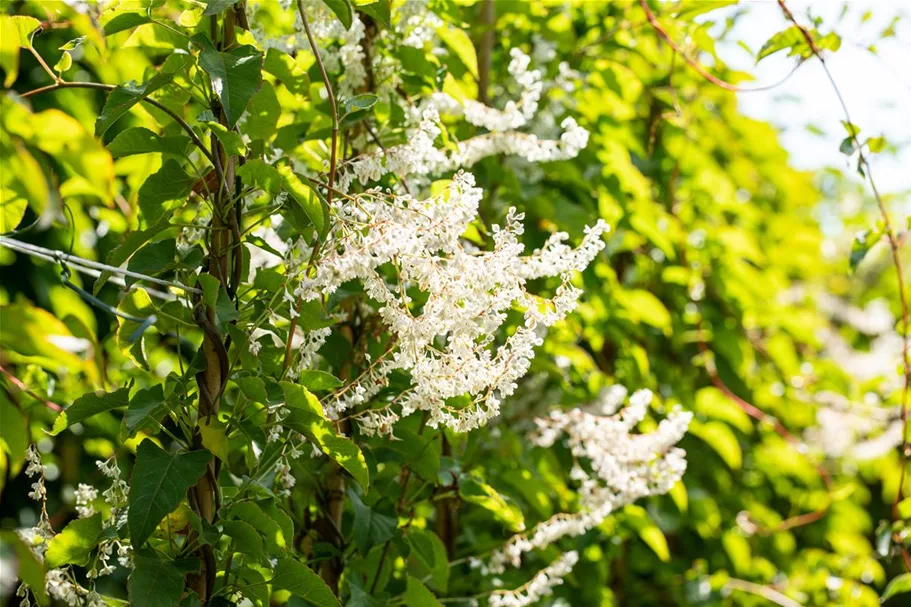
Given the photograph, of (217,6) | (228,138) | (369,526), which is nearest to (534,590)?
(369,526)

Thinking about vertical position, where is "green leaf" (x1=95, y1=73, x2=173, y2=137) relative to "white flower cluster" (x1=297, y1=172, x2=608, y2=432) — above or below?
above

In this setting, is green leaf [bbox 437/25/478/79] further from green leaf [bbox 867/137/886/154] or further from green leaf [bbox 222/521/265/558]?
green leaf [bbox 222/521/265/558]

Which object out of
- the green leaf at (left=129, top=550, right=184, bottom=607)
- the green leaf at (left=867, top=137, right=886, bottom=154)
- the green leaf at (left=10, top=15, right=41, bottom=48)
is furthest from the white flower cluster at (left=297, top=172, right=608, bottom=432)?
the green leaf at (left=867, top=137, right=886, bottom=154)

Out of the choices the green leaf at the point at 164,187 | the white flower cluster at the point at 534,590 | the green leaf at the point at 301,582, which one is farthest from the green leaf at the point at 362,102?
the white flower cluster at the point at 534,590

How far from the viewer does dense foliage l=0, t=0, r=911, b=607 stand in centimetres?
107

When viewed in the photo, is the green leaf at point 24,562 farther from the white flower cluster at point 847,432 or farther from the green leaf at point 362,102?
the white flower cluster at point 847,432

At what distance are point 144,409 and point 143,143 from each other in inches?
13.5

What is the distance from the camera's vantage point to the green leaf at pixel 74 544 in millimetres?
1086

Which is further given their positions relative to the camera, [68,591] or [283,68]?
[283,68]

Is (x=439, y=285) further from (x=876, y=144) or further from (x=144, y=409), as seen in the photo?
(x=876, y=144)

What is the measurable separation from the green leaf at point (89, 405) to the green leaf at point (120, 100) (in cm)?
30

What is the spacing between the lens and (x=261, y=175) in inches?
42.1

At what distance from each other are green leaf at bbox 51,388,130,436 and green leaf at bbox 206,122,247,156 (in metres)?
0.31

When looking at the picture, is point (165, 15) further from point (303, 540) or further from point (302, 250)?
point (303, 540)
